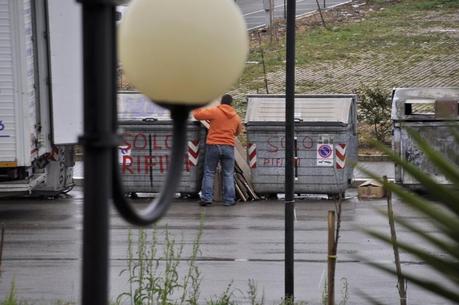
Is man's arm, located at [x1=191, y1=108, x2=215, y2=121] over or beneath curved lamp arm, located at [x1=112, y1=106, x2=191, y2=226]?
beneath

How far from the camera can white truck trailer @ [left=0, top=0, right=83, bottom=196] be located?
15.5 metres

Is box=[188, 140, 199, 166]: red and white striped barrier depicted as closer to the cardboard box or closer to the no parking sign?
the no parking sign

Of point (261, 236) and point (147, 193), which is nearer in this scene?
point (261, 236)

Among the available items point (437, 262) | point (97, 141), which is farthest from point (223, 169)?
point (97, 141)

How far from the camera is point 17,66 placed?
1556cm

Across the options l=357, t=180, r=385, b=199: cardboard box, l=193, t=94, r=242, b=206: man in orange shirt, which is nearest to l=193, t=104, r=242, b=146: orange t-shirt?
l=193, t=94, r=242, b=206: man in orange shirt

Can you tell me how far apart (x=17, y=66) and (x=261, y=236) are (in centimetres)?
419

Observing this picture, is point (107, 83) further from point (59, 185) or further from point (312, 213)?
point (59, 185)

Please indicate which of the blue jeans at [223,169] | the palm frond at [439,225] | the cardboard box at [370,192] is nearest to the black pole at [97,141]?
the palm frond at [439,225]

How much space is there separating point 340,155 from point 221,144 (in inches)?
82.0

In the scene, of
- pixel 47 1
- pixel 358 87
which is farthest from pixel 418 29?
pixel 47 1

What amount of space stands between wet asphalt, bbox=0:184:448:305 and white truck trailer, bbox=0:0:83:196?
98cm

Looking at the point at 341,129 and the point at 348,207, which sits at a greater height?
the point at 341,129

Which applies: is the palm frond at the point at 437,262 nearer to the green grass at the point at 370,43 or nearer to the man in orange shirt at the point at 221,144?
the man in orange shirt at the point at 221,144
